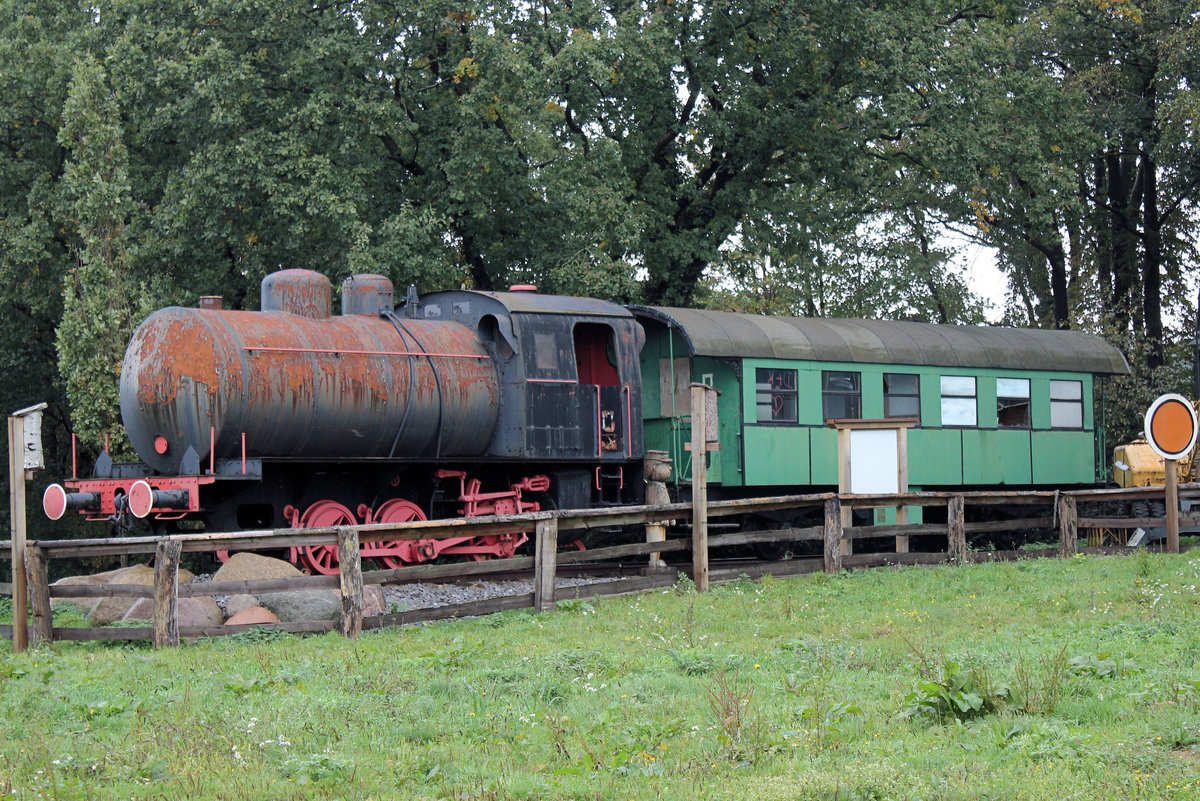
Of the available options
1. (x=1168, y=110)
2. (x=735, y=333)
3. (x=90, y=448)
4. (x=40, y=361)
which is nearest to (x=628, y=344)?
(x=735, y=333)

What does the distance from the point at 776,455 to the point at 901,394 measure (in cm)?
279

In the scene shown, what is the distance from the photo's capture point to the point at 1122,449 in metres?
24.4

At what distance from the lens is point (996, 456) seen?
71.4 ft

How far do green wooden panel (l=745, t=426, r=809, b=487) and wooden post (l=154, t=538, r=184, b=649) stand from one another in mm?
10194

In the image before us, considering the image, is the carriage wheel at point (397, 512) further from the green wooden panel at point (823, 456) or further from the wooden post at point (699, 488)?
the green wooden panel at point (823, 456)

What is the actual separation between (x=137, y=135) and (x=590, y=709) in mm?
20148

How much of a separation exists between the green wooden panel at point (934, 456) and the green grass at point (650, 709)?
8.85m

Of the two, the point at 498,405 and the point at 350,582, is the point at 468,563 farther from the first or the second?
the point at 498,405

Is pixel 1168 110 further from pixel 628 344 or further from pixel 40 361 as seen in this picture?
pixel 40 361

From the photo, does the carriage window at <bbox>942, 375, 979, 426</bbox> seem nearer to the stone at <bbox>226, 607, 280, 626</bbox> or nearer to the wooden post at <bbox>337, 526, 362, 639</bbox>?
the wooden post at <bbox>337, 526, 362, 639</bbox>

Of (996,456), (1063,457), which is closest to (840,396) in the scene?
(996,456)

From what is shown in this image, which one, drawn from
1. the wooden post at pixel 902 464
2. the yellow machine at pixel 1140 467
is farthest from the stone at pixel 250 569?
the yellow machine at pixel 1140 467

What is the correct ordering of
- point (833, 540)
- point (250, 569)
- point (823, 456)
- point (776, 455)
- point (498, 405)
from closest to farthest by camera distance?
point (250, 569) → point (833, 540) → point (498, 405) → point (776, 455) → point (823, 456)

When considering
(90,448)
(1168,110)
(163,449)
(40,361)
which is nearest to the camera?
(163,449)
